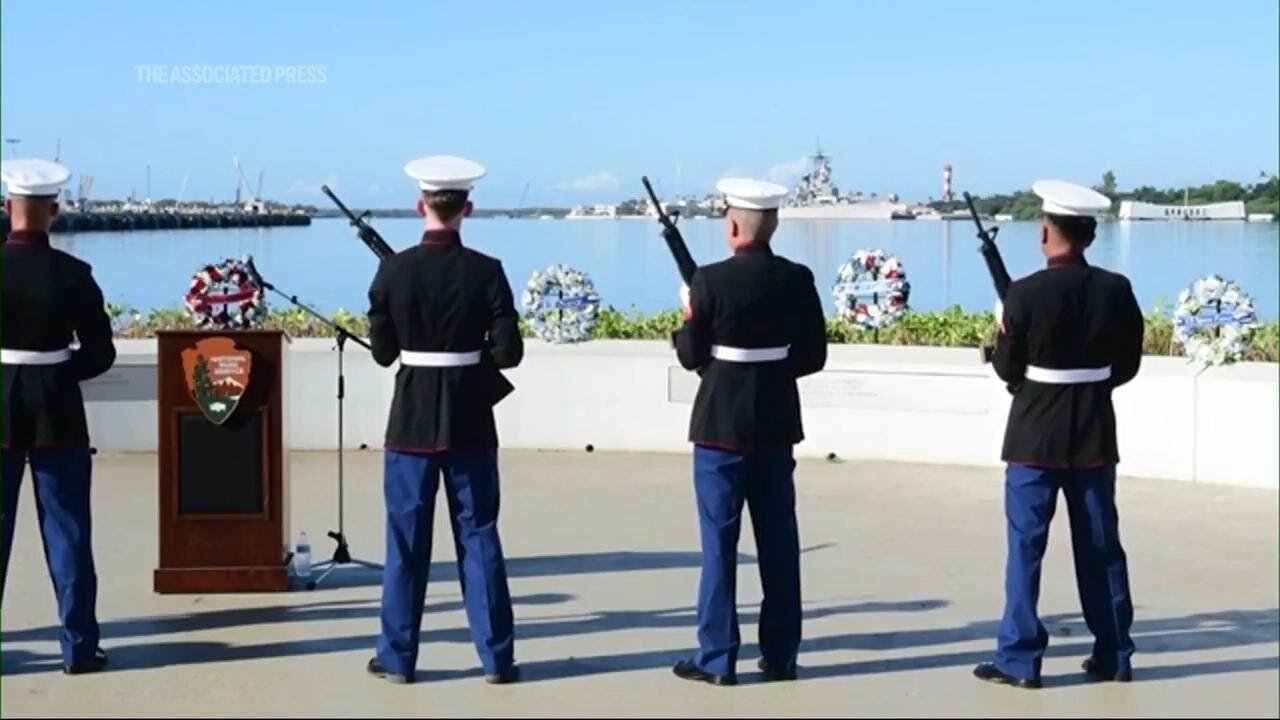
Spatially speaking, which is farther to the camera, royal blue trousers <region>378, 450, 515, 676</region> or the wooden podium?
the wooden podium

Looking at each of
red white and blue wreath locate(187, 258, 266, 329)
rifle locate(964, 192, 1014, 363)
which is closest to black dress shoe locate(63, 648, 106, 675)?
red white and blue wreath locate(187, 258, 266, 329)

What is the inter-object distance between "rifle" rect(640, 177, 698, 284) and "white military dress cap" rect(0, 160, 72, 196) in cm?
209

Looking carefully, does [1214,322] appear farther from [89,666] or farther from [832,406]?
[89,666]

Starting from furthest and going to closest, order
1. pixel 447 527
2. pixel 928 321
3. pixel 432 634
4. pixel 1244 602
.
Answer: pixel 928 321, pixel 447 527, pixel 1244 602, pixel 432 634

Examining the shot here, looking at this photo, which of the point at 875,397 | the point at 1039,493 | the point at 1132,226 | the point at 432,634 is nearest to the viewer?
the point at 1039,493

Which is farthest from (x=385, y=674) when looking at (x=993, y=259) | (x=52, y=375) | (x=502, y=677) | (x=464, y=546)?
(x=993, y=259)

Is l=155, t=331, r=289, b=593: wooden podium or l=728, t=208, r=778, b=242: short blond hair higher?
l=728, t=208, r=778, b=242: short blond hair

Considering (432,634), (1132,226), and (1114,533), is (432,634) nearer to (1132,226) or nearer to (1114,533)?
(1114,533)

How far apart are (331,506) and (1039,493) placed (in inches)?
191

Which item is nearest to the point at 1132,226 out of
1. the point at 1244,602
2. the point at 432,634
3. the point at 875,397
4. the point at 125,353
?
the point at 875,397

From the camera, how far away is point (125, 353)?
35.8 feet

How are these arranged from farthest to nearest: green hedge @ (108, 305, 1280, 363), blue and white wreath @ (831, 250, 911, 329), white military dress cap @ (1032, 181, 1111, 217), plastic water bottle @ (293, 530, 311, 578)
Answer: blue and white wreath @ (831, 250, 911, 329) < green hedge @ (108, 305, 1280, 363) < plastic water bottle @ (293, 530, 311, 578) < white military dress cap @ (1032, 181, 1111, 217)

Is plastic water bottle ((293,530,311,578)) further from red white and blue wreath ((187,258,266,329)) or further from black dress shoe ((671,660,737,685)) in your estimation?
black dress shoe ((671,660,737,685))

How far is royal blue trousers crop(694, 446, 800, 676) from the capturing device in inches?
224
